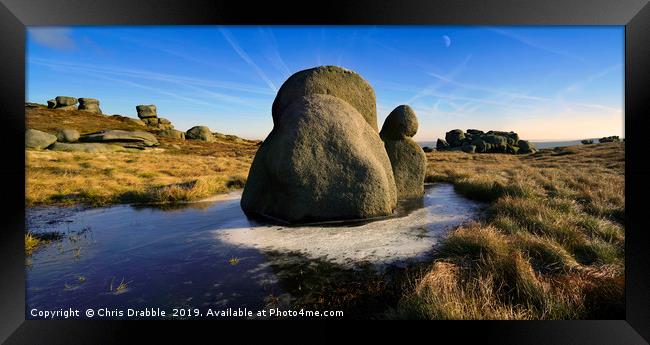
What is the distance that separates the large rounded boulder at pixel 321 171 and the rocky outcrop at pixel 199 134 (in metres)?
56.3

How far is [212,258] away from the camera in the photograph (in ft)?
12.8

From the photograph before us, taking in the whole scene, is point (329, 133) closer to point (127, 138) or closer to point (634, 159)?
point (634, 159)

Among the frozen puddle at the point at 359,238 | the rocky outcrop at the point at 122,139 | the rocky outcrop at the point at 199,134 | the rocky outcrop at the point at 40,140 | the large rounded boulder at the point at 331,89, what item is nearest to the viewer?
the frozen puddle at the point at 359,238

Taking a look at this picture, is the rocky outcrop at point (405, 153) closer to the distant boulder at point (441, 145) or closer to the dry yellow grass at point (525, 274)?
the dry yellow grass at point (525, 274)

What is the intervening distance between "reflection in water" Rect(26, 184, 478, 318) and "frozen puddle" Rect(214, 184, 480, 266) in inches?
0.5

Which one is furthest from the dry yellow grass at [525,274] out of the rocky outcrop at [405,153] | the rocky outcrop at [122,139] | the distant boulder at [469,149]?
the distant boulder at [469,149]

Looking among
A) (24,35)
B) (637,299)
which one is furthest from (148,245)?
(637,299)

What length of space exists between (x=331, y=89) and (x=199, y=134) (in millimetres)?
56637

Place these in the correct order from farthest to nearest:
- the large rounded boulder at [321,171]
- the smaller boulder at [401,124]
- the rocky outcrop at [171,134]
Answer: the rocky outcrop at [171,134] → the smaller boulder at [401,124] → the large rounded boulder at [321,171]

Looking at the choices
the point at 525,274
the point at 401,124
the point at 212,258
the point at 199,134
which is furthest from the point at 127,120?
the point at 525,274

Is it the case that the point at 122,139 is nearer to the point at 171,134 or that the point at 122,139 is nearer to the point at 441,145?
the point at 171,134

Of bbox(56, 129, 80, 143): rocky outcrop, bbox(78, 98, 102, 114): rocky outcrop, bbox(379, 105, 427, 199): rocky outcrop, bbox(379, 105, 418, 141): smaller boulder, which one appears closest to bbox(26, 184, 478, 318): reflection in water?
bbox(379, 105, 427, 199): rocky outcrop
